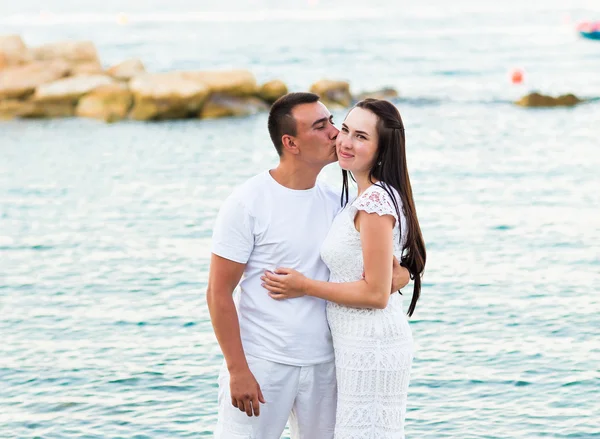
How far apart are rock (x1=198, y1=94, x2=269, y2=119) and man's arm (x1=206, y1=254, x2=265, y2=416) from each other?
22.5 m

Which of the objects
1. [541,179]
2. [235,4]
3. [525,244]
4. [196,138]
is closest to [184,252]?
[525,244]

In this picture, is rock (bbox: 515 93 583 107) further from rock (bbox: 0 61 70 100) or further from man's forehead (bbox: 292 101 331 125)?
man's forehead (bbox: 292 101 331 125)

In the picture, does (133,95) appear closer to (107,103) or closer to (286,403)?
(107,103)

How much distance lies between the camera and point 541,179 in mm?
17875

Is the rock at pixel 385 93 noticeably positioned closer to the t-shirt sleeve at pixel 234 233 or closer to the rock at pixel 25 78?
the rock at pixel 25 78

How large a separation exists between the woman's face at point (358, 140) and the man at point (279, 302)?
138mm

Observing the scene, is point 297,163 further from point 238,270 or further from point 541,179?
point 541,179

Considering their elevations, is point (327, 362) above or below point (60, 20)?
above

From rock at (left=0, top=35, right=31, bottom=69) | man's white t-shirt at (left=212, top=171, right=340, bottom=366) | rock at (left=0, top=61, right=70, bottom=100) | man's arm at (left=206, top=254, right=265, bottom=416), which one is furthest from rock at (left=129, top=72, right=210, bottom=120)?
man's arm at (left=206, top=254, right=265, bottom=416)

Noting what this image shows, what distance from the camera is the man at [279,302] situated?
423 cm

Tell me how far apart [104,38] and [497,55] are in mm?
25180

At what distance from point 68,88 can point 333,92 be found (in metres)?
7.18

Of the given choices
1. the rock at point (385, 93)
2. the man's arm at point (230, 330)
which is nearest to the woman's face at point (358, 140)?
the man's arm at point (230, 330)

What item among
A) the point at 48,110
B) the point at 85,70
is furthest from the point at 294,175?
the point at 85,70
